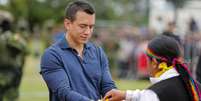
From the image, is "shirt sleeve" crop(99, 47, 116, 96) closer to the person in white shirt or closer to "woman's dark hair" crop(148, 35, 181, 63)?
the person in white shirt

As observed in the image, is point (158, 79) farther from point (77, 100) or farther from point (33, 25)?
point (33, 25)

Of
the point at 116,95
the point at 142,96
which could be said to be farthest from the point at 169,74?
the point at 116,95

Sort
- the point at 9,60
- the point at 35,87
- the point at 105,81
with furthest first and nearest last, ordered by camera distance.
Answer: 1. the point at 35,87
2. the point at 9,60
3. the point at 105,81

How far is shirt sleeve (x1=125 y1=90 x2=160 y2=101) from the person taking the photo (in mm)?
5555

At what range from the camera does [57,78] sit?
6066mm

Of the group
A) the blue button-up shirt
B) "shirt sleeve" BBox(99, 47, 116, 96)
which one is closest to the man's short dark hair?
the blue button-up shirt

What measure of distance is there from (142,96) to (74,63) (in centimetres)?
85

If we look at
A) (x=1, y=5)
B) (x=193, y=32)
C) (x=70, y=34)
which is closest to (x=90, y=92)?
(x=70, y=34)

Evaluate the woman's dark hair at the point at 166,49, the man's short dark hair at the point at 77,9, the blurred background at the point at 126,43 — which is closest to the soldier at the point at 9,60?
the blurred background at the point at 126,43

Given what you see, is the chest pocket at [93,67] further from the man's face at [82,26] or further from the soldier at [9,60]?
the soldier at [9,60]

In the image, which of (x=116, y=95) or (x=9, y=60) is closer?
(x=116, y=95)

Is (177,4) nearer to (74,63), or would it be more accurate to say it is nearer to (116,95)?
(74,63)

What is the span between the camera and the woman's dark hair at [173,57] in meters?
5.70

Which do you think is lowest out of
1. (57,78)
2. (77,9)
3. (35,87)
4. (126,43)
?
(35,87)
